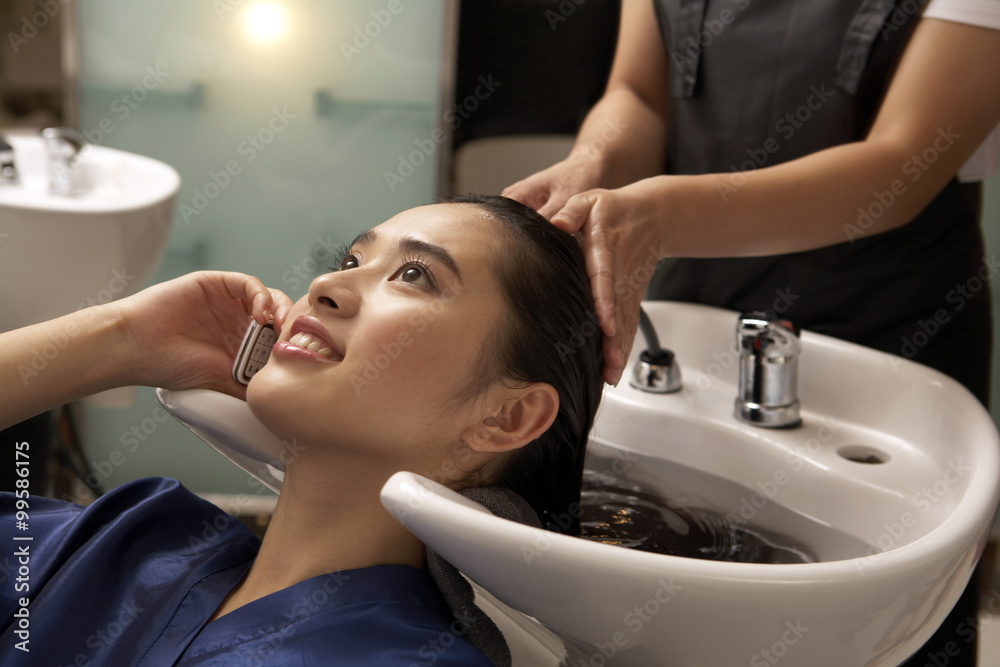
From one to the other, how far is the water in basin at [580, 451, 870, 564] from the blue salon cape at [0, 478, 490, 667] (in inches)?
9.4

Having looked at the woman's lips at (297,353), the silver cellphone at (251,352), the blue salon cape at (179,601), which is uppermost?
the woman's lips at (297,353)

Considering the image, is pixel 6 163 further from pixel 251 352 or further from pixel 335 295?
pixel 335 295

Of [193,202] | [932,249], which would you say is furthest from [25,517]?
[193,202]

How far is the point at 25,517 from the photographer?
1017mm

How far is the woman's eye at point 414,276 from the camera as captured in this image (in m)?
0.90

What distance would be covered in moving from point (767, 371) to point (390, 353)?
49cm

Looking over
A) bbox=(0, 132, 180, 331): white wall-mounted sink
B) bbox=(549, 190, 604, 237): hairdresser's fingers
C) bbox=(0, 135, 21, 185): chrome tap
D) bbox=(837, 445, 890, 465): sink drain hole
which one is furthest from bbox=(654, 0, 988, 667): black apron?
bbox=(0, 135, 21, 185): chrome tap

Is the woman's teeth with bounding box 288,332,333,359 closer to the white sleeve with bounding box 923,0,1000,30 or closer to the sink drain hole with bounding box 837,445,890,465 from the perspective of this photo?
the sink drain hole with bounding box 837,445,890,465

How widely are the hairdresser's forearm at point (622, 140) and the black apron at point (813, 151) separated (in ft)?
0.28

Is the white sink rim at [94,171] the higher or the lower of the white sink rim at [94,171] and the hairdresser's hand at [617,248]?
the lower

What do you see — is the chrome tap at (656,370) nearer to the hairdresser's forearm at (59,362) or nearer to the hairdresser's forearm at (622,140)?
the hairdresser's forearm at (622,140)

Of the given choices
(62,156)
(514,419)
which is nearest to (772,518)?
(514,419)

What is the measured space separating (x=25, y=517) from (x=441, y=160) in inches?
69.2

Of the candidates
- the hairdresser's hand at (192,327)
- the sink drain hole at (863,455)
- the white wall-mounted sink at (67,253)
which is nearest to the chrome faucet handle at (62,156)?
the white wall-mounted sink at (67,253)
